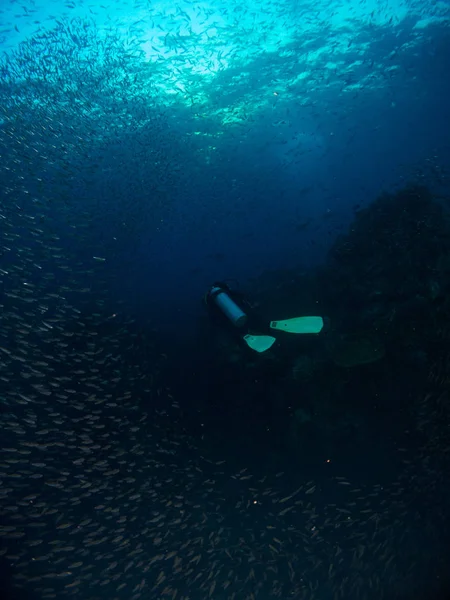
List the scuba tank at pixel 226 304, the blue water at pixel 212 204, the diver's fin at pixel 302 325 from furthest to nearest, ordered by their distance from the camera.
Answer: the diver's fin at pixel 302 325
the scuba tank at pixel 226 304
the blue water at pixel 212 204

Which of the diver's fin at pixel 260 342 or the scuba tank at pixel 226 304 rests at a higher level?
the scuba tank at pixel 226 304

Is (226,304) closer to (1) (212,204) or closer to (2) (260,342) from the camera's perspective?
(2) (260,342)

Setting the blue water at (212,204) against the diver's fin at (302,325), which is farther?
the diver's fin at (302,325)

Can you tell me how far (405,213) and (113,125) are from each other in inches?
558

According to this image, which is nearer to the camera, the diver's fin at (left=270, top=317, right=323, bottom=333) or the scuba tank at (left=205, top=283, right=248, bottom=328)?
the scuba tank at (left=205, top=283, right=248, bottom=328)

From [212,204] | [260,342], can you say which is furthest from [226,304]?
[212,204]

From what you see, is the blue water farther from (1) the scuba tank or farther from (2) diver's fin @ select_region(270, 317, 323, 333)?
(2) diver's fin @ select_region(270, 317, 323, 333)

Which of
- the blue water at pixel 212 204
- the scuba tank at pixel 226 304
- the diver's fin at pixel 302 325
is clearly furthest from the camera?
the diver's fin at pixel 302 325

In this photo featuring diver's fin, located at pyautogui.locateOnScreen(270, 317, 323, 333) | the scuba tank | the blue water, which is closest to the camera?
the blue water

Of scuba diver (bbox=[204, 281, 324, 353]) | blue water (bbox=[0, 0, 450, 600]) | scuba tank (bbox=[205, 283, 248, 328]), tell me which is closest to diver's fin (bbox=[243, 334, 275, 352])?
scuba diver (bbox=[204, 281, 324, 353])

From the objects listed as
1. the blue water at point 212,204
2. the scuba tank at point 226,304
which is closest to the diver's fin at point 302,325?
the scuba tank at point 226,304

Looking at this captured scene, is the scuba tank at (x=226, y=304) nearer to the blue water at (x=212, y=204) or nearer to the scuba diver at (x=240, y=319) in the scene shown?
the scuba diver at (x=240, y=319)

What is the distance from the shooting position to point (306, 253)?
18312 mm

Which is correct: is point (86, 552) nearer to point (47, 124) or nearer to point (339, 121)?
point (47, 124)
